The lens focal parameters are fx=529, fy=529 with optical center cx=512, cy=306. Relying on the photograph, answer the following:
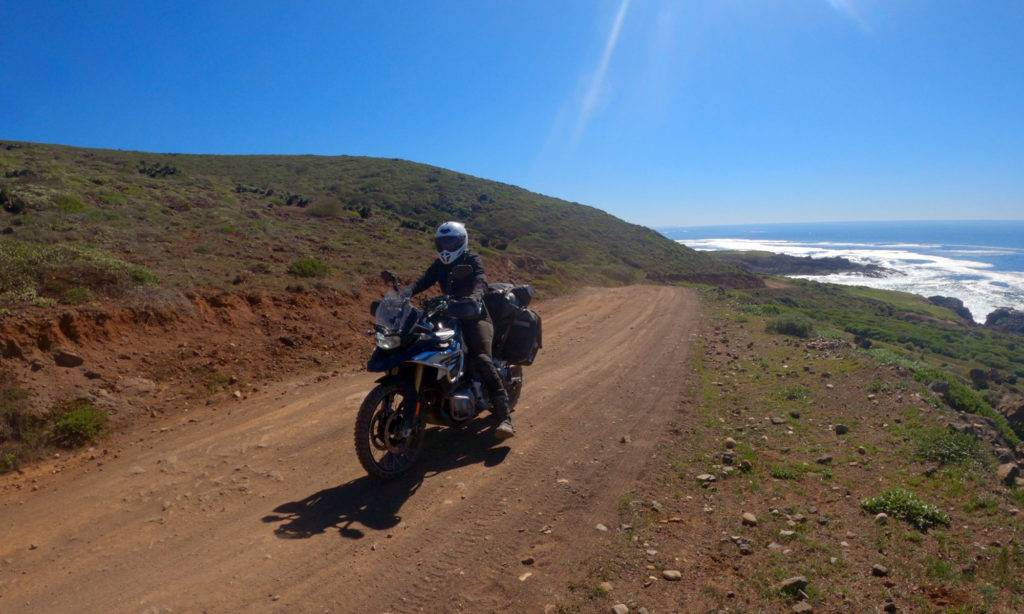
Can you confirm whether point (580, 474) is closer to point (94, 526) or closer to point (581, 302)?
point (94, 526)

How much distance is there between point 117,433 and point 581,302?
16.4 metres

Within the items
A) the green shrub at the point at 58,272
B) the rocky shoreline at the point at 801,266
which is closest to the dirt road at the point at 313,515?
the green shrub at the point at 58,272

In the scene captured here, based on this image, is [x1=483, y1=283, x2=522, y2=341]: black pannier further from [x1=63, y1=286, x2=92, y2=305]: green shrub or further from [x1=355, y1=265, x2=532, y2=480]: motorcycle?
[x1=63, y1=286, x2=92, y2=305]: green shrub

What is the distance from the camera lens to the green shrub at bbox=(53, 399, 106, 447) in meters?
6.04

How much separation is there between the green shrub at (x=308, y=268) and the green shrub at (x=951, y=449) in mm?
12672

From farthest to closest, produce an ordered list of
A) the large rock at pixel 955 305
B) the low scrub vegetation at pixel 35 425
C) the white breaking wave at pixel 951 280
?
the white breaking wave at pixel 951 280 < the large rock at pixel 955 305 < the low scrub vegetation at pixel 35 425

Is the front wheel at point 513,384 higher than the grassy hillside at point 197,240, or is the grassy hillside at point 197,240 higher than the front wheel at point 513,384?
the grassy hillside at point 197,240

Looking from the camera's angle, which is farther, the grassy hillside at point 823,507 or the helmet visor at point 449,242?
the helmet visor at point 449,242

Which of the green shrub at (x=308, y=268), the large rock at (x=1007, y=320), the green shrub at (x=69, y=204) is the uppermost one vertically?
the green shrub at (x=69, y=204)

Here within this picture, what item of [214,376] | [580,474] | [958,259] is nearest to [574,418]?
[580,474]

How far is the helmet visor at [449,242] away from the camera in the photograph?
582cm

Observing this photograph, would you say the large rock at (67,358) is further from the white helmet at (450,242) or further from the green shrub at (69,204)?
the green shrub at (69,204)

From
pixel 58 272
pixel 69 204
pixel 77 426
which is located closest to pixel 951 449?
pixel 77 426

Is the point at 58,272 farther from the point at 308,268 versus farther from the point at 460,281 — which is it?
the point at 460,281
